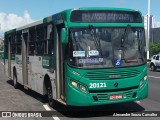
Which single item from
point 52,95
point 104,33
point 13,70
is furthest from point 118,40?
point 13,70

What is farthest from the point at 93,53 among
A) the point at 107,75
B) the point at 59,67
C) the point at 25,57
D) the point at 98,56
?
the point at 25,57

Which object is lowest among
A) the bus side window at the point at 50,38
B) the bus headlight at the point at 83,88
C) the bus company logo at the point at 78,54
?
the bus headlight at the point at 83,88

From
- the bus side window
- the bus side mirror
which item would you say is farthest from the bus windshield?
the bus side window

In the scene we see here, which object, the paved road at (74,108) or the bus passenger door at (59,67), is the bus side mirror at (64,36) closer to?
the bus passenger door at (59,67)

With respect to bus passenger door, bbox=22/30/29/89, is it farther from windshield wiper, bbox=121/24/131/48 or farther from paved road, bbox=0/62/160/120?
windshield wiper, bbox=121/24/131/48

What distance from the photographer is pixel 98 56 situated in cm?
975

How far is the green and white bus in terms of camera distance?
9680 millimetres

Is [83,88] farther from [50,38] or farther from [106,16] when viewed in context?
[50,38]

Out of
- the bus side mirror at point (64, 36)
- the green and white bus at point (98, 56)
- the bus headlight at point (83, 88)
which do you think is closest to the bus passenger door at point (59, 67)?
the green and white bus at point (98, 56)

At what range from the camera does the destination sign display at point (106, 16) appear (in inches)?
391

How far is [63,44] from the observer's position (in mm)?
9953

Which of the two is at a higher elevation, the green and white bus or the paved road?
the green and white bus

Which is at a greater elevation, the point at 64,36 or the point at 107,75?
the point at 64,36

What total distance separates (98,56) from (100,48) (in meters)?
0.22
